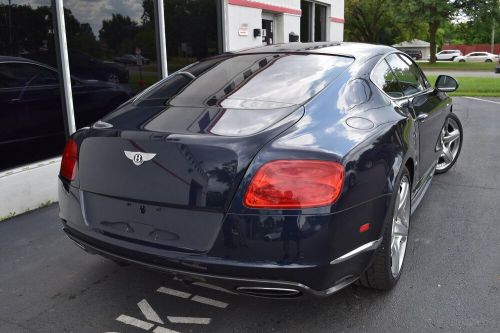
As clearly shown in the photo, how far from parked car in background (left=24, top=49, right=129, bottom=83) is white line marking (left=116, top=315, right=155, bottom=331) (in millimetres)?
3190

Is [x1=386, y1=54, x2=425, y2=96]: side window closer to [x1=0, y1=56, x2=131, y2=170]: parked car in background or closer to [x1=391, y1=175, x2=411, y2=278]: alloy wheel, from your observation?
[x1=391, y1=175, x2=411, y2=278]: alloy wheel

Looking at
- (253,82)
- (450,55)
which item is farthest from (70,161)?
(450,55)

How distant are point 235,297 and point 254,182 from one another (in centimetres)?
109

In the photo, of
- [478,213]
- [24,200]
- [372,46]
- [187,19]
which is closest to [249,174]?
[372,46]

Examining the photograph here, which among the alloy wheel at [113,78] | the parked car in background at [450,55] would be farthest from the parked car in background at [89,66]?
the parked car in background at [450,55]

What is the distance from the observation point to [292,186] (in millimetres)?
2236

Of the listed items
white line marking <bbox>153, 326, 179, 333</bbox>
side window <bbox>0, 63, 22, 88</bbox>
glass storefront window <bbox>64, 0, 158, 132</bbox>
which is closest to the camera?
white line marking <bbox>153, 326, 179, 333</bbox>

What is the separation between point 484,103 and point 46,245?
1110 centimetres

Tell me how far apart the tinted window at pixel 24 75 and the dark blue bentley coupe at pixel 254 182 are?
Answer: 223 cm

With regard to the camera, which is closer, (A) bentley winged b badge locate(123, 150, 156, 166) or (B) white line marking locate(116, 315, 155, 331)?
(A) bentley winged b badge locate(123, 150, 156, 166)

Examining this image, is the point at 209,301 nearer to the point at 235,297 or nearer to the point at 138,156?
the point at 235,297

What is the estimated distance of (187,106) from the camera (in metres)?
2.82

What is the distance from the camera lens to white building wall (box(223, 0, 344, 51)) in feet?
28.8

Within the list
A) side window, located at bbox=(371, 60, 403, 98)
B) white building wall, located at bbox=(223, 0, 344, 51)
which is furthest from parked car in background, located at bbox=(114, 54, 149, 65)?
side window, located at bbox=(371, 60, 403, 98)
